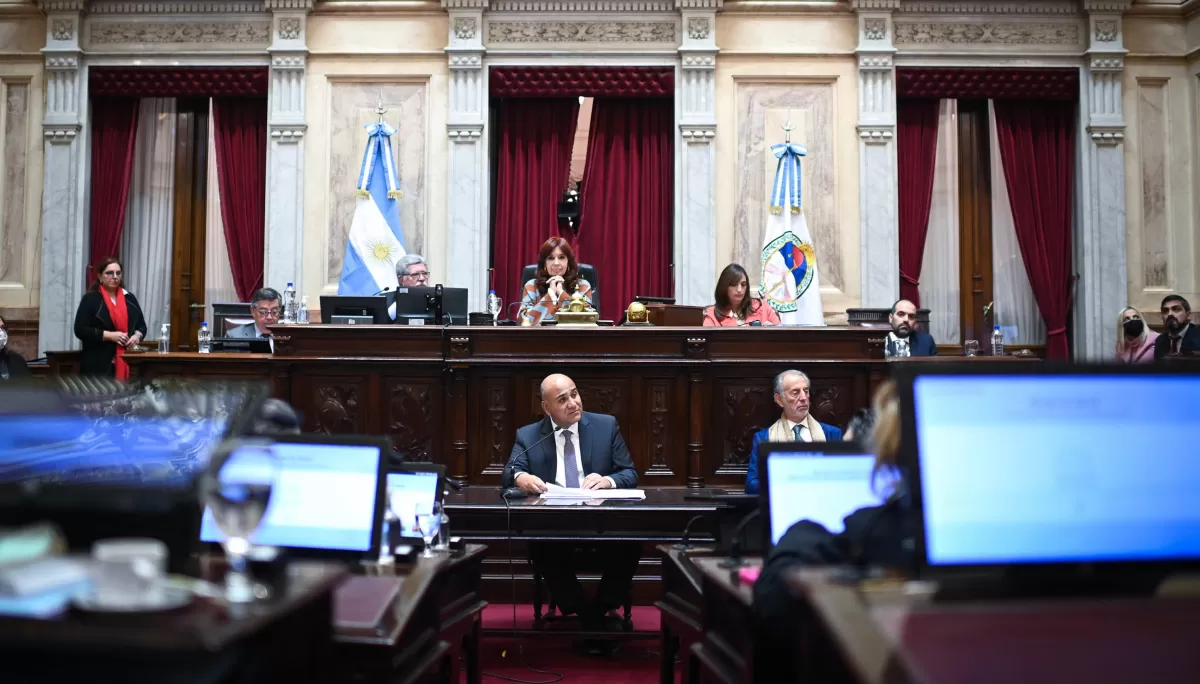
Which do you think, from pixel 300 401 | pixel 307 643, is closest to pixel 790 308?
pixel 300 401

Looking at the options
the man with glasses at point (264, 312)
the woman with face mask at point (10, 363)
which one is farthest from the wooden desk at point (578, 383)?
the woman with face mask at point (10, 363)

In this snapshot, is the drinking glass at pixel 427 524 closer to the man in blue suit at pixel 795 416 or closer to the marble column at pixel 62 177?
the man in blue suit at pixel 795 416

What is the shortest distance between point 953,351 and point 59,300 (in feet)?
25.3

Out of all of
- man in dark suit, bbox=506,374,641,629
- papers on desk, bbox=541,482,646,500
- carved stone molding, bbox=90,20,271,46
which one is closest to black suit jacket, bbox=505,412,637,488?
man in dark suit, bbox=506,374,641,629

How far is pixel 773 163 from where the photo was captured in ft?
27.6

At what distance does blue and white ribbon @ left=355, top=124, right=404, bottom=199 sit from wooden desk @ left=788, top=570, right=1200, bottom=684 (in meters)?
7.43

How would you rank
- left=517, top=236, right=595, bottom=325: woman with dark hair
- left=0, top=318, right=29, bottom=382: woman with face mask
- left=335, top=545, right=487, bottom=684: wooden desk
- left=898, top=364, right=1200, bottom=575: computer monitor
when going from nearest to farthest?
left=898, top=364, right=1200, bottom=575: computer monitor < left=335, top=545, right=487, bottom=684: wooden desk < left=517, top=236, right=595, bottom=325: woman with dark hair < left=0, top=318, right=29, bottom=382: woman with face mask

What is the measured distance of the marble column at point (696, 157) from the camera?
329 inches

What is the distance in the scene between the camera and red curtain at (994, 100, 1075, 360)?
863 centimetres

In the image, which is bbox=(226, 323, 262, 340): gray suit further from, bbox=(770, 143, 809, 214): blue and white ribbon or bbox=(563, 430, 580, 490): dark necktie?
bbox=(770, 143, 809, 214): blue and white ribbon

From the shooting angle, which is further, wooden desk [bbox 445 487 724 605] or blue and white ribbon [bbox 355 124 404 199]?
blue and white ribbon [bbox 355 124 404 199]

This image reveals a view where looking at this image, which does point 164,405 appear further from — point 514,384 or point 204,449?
point 514,384

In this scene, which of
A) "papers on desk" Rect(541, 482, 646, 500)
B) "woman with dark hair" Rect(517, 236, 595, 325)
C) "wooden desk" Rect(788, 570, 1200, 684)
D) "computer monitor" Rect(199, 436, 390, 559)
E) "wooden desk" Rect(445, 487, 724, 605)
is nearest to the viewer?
"wooden desk" Rect(788, 570, 1200, 684)

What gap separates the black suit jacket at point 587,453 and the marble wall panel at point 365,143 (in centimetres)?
420
